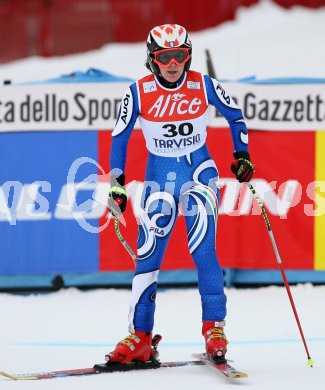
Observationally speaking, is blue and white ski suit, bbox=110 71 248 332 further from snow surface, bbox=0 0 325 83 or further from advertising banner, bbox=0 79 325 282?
snow surface, bbox=0 0 325 83

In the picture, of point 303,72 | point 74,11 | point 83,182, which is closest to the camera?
point 83,182

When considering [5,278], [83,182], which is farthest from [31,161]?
[5,278]

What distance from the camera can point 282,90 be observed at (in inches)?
369

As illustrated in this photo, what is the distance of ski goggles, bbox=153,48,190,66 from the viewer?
614cm

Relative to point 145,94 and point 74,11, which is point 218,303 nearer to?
point 145,94

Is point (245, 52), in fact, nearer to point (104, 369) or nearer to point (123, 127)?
point (123, 127)

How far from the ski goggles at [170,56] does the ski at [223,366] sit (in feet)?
6.16

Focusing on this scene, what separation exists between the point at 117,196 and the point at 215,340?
3.58 feet

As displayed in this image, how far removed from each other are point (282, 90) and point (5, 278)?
10.6 ft

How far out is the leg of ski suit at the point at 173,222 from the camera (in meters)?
6.16

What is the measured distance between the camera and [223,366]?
19.7ft

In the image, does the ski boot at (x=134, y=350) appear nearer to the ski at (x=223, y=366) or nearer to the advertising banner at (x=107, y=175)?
the ski at (x=223, y=366)

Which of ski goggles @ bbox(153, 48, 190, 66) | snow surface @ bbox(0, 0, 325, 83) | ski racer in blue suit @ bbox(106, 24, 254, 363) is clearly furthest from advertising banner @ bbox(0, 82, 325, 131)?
snow surface @ bbox(0, 0, 325, 83)

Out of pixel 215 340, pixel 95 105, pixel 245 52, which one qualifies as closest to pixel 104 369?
pixel 215 340
